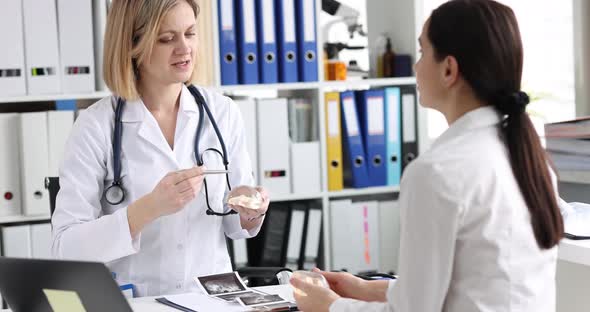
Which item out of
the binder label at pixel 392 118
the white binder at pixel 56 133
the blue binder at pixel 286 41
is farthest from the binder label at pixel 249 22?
the white binder at pixel 56 133

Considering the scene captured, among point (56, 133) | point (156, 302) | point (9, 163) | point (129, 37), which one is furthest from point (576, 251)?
point (9, 163)

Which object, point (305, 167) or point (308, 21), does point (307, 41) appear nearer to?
point (308, 21)

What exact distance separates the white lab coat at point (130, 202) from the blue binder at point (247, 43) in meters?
1.13

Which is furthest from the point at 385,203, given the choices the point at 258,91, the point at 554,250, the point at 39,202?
the point at 554,250

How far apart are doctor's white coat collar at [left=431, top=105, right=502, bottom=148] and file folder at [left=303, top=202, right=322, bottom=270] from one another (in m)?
2.17

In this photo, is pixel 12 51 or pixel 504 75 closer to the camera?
pixel 504 75

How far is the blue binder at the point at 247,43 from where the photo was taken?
337 cm

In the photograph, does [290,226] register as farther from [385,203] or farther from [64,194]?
[64,194]

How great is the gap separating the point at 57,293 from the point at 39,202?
183 centimetres

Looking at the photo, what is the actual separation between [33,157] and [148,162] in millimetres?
1103

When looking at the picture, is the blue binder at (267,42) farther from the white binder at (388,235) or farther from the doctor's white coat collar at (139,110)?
the doctor's white coat collar at (139,110)

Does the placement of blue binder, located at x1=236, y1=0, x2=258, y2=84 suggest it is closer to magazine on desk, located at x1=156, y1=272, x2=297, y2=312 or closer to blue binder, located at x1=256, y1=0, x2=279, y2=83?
blue binder, located at x1=256, y1=0, x2=279, y2=83

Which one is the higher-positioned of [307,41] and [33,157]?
[307,41]

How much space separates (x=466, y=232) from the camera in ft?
4.33
